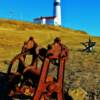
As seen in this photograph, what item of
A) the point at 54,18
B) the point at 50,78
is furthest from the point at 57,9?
the point at 50,78

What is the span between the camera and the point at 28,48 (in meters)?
12.6

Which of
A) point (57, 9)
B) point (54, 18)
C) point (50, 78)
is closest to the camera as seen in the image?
point (50, 78)

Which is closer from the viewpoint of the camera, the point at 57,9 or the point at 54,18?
the point at 54,18

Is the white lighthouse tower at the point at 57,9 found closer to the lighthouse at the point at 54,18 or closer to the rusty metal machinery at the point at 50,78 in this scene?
the lighthouse at the point at 54,18

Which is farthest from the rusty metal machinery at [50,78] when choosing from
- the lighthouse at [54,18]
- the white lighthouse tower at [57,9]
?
the white lighthouse tower at [57,9]

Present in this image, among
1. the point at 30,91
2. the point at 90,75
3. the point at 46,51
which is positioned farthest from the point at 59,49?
the point at 90,75

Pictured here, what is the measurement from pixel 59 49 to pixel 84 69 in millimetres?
5507

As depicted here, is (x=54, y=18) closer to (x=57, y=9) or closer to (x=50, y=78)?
(x=57, y=9)

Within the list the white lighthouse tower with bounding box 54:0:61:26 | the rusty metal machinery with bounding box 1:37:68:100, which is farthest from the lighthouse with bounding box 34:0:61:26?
the rusty metal machinery with bounding box 1:37:68:100

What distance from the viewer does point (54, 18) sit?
115062mm

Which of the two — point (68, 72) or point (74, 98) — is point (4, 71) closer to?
point (68, 72)

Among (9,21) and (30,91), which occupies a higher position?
(9,21)

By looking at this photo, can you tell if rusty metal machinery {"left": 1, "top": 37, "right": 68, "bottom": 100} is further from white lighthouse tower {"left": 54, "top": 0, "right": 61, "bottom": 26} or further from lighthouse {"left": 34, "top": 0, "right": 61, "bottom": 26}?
white lighthouse tower {"left": 54, "top": 0, "right": 61, "bottom": 26}

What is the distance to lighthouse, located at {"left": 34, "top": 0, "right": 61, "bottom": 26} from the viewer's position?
4478 inches
